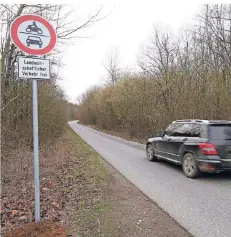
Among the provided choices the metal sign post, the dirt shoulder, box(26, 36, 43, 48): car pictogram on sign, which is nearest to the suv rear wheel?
the dirt shoulder

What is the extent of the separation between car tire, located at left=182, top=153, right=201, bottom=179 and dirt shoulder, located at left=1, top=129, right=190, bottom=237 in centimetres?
181

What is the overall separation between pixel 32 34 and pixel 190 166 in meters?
5.39

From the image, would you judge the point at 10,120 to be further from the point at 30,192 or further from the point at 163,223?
the point at 163,223

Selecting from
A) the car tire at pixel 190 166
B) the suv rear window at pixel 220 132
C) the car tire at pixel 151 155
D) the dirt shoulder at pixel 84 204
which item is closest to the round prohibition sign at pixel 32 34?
the dirt shoulder at pixel 84 204

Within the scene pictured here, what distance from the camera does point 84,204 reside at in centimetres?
471

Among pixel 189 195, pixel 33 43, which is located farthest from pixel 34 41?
pixel 189 195

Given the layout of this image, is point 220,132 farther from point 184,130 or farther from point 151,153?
point 151,153

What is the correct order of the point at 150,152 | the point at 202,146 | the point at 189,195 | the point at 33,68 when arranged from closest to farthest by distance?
the point at 33,68 → the point at 189,195 → the point at 202,146 → the point at 150,152

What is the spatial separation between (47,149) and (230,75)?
34.0 ft

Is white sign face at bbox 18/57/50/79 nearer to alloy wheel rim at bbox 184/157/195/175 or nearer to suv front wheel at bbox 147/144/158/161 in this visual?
alloy wheel rim at bbox 184/157/195/175

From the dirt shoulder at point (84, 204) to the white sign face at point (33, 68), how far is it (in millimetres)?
2044

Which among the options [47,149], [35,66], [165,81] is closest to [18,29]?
[35,66]

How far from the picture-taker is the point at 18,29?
10.7ft

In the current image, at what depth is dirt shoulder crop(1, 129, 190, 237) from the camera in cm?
369
